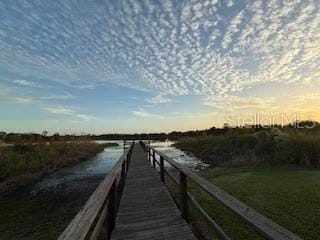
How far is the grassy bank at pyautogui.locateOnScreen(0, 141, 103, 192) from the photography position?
46.5ft

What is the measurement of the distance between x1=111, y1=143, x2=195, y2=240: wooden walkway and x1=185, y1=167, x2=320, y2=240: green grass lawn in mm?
1235

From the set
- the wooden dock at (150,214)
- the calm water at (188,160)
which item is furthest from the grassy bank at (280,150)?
the wooden dock at (150,214)

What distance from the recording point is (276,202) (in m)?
7.06

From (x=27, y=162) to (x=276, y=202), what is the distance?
647 inches

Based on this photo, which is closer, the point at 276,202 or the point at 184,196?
the point at 184,196

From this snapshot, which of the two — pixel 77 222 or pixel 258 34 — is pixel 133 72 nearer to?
pixel 258 34

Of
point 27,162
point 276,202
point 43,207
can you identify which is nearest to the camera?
point 276,202

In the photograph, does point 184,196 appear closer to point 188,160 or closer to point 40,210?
point 40,210

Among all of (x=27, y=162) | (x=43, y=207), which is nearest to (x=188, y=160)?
(x=27, y=162)

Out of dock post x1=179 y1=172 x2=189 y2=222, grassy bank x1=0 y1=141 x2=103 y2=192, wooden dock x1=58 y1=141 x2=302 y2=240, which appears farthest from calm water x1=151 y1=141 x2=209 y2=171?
dock post x1=179 y1=172 x2=189 y2=222

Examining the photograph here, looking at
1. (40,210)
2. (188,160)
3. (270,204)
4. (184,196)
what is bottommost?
(40,210)

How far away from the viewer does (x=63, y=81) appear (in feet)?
62.1

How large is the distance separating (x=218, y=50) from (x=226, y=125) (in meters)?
31.8

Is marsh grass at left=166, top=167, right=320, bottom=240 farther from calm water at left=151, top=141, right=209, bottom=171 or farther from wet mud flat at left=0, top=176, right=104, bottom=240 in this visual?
calm water at left=151, top=141, right=209, bottom=171
